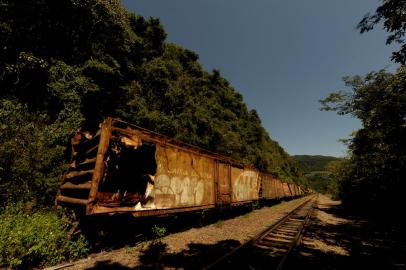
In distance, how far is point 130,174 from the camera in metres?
7.10

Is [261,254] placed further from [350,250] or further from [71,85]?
[71,85]

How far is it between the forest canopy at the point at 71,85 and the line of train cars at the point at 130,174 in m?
1.44

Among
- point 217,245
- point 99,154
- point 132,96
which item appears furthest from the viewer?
point 132,96

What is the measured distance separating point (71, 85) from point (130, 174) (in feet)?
35.2

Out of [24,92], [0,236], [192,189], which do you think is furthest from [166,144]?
[24,92]

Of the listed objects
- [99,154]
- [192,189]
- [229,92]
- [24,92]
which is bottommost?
[192,189]

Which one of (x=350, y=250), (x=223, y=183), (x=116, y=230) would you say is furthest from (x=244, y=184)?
(x=116, y=230)

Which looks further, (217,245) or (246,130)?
(246,130)

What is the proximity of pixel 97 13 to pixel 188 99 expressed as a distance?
10.5 meters

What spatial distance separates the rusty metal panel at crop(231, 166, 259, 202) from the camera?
42.9 ft

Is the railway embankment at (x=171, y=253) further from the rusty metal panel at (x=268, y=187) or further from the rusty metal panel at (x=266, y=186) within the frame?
the rusty metal panel at (x=268, y=187)

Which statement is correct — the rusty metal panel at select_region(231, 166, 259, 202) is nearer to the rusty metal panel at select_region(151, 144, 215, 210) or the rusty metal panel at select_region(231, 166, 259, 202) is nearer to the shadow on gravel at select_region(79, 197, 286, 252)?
the rusty metal panel at select_region(151, 144, 215, 210)

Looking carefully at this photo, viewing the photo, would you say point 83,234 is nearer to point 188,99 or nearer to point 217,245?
point 217,245

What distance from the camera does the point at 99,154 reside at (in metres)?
5.65
